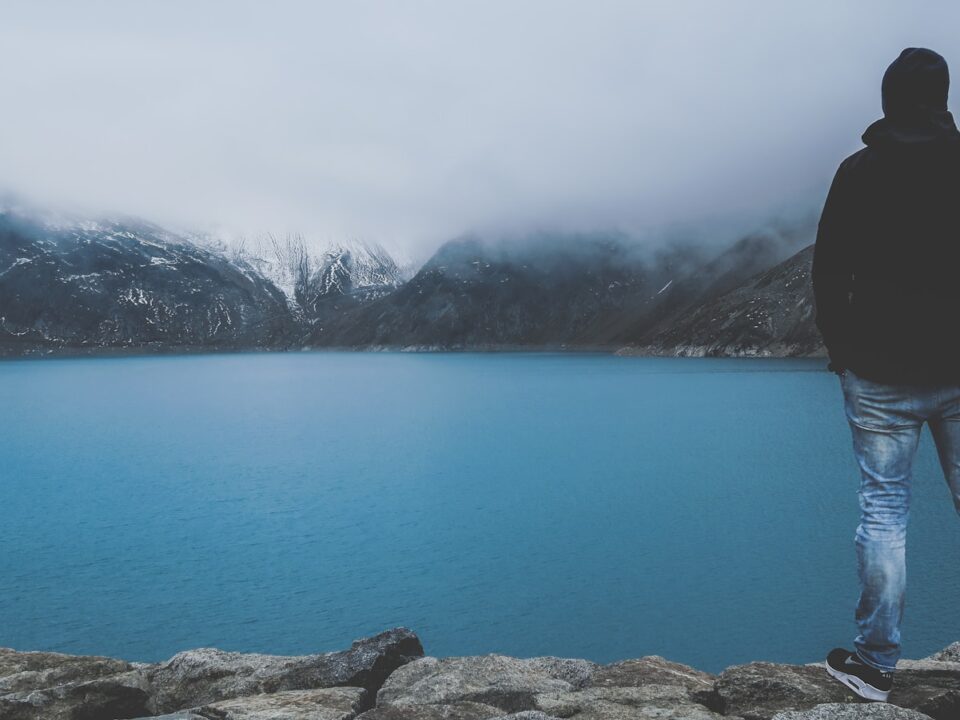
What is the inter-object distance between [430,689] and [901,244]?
641 cm

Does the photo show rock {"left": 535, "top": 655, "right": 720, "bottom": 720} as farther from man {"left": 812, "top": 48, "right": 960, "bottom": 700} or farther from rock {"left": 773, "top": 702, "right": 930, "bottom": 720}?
man {"left": 812, "top": 48, "right": 960, "bottom": 700}

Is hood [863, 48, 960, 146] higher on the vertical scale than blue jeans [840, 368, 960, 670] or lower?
higher

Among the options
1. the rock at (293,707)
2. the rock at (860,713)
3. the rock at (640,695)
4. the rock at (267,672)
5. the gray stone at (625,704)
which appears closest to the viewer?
the rock at (860,713)

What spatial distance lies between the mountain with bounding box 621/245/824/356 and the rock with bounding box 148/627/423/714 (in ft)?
536

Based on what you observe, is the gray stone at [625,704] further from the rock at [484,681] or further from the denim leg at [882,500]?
the denim leg at [882,500]

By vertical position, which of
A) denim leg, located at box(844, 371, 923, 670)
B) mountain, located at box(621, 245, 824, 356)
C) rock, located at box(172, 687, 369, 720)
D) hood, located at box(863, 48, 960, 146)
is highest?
mountain, located at box(621, 245, 824, 356)

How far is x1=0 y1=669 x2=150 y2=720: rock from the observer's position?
7.81 m

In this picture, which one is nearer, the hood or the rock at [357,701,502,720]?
the hood

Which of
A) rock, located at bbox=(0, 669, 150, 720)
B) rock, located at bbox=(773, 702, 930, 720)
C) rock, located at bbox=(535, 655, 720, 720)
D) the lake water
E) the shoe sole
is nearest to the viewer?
rock, located at bbox=(773, 702, 930, 720)

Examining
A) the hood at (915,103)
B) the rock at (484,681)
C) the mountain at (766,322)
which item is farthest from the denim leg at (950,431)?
the mountain at (766,322)

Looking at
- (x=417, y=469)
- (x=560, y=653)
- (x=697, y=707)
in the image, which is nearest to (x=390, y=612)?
(x=560, y=653)

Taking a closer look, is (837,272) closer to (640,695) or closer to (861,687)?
(861,687)

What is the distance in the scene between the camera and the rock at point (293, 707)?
253 inches

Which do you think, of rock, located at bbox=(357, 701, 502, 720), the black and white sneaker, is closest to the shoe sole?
the black and white sneaker
